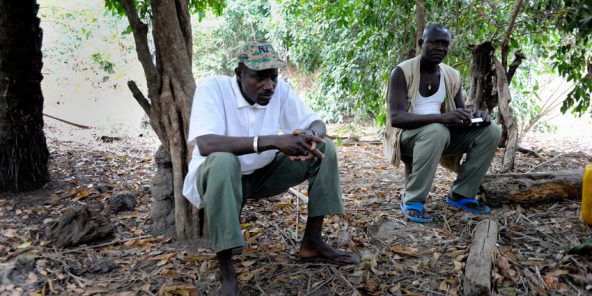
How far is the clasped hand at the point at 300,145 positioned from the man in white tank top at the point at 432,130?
3.76ft

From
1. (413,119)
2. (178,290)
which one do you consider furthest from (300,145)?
(413,119)

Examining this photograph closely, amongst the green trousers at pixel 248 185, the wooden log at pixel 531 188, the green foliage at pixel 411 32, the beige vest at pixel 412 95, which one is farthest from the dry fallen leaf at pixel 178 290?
the green foliage at pixel 411 32

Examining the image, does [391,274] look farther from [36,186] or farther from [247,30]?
[247,30]

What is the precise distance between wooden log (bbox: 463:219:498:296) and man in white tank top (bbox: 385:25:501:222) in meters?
0.52

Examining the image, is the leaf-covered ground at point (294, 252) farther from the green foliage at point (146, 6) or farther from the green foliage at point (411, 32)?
the green foliage at point (411, 32)

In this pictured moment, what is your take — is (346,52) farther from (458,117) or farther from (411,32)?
(458,117)

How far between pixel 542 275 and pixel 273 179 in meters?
1.61

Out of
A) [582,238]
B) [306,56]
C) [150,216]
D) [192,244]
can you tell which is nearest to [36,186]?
[150,216]

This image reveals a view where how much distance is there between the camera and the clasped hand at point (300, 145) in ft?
7.82

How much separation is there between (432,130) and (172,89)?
1.89 m

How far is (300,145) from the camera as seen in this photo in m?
2.39

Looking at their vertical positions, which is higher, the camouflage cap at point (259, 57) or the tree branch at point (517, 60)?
the tree branch at point (517, 60)

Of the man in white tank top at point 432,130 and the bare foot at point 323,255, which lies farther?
the man in white tank top at point 432,130

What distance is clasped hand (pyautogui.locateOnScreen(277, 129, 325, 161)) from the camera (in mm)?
2383
